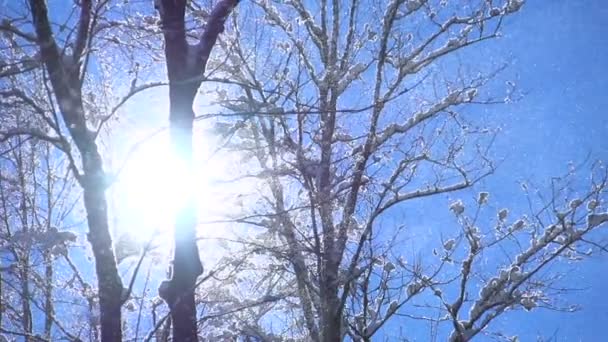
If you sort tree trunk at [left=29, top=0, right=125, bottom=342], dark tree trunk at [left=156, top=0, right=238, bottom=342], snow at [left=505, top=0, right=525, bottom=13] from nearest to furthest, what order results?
dark tree trunk at [left=156, top=0, right=238, bottom=342] → tree trunk at [left=29, top=0, right=125, bottom=342] → snow at [left=505, top=0, right=525, bottom=13]

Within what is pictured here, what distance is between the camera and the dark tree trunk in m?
3.96

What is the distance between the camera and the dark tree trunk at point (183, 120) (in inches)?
156

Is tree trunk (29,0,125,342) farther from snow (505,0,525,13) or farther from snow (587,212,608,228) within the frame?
snow (587,212,608,228)

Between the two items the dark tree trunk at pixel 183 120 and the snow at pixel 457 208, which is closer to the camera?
the dark tree trunk at pixel 183 120

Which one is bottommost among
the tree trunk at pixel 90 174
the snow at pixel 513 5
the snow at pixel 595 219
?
the tree trunk at pixel 90 174

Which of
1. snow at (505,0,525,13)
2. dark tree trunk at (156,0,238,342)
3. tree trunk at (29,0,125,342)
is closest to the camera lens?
dark tree trunk at (156,0,238,342)

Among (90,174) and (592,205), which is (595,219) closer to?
(592,205)

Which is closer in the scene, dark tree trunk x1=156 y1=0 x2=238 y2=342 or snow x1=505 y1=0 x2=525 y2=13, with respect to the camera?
dark tree trunk x1=156 y1=0 x2=238 y2=342

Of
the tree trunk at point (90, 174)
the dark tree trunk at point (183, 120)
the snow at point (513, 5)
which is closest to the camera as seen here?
the dark tree trunk at point (183, 120)

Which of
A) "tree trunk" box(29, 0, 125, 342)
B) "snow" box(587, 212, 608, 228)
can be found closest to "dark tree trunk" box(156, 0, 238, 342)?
"tree trunk" box(29, 0, 125, 342)

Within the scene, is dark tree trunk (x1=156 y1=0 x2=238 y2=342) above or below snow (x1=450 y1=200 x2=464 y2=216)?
below

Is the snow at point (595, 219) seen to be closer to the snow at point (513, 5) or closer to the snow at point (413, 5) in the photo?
the snow at point (513, 5)

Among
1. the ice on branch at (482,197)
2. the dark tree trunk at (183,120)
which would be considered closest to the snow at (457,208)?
the ice on branch at (482,197)

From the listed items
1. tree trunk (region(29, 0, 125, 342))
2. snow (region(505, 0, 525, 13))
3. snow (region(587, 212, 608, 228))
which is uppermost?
snow (region(505, 0, 525, 13))
